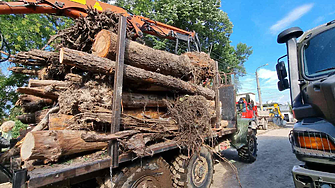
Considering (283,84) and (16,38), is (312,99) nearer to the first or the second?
(283,84)

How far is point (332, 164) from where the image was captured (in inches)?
67.6

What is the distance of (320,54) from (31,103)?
5963mm

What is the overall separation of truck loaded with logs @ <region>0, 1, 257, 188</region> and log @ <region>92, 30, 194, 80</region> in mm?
18

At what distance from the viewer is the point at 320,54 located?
2.43 metres

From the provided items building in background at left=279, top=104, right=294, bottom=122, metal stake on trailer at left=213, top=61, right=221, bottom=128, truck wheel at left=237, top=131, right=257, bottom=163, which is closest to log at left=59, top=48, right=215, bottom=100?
metal stake on trailer at left=213, top=61, right=221, bottom=128

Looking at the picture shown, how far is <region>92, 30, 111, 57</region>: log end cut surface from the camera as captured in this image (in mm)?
2720

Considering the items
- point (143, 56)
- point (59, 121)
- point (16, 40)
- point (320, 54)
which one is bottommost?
point (59, 121)

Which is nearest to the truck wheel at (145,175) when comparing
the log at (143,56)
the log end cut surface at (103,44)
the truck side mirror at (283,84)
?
the log at (143,56)

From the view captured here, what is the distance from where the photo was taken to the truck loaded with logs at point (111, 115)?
6.92 feet

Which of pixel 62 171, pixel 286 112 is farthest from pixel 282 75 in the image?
pixel 286 112

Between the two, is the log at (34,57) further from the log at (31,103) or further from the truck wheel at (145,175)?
the truck wheel at (145,175)

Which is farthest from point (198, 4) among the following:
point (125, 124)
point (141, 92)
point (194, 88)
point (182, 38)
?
point (125, 124)

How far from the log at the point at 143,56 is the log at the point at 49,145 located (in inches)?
52.6

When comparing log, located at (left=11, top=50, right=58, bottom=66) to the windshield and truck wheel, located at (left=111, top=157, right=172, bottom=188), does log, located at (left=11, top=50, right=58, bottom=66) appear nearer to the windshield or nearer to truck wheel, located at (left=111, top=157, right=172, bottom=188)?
truck wheel, located at (left=111, top=157, right=172, bottom=188)
